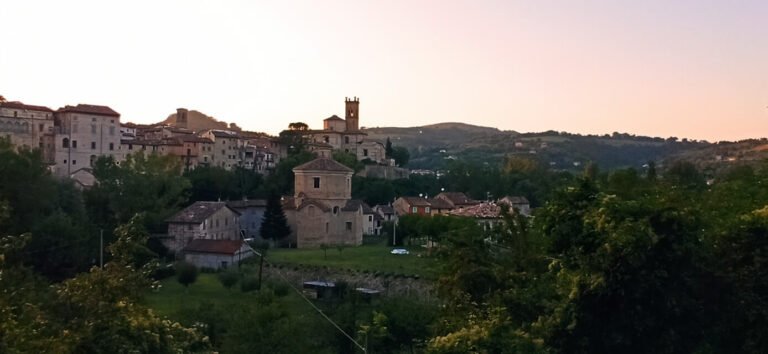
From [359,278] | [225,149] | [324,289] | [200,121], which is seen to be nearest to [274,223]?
[359,278]

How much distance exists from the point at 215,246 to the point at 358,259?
738cm

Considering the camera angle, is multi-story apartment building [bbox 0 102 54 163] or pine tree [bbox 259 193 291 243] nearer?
pine tree [bbox 259 193 291 243]

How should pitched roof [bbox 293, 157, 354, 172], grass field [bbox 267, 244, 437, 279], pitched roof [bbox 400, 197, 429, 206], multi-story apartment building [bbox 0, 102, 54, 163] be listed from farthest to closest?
1. multi-story apartment building [bbox 0, 102, 54, 163]
2. pitched roof [bbox 400, 197, 429, 206]
3. pitched roof [bbox 293, 157, 354, 172]
4. grass field [bbox 267, 244, 437, 279]

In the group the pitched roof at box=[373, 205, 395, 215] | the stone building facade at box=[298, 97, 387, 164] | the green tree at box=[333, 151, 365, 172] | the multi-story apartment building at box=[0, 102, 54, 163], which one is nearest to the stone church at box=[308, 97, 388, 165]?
the stone building facade at box=[298, 97, 387, 164]

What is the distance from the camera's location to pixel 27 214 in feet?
108

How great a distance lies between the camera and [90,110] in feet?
201

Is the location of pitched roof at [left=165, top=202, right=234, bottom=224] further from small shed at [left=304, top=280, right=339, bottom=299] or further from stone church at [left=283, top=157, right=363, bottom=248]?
small shed at [left=304, top=280, right=339, bottom=299]

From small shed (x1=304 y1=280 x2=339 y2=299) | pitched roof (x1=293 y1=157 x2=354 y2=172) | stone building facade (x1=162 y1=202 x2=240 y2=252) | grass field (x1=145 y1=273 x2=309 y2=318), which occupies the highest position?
pitched roof (x1=293 y1=157 x2=354 y2=172)

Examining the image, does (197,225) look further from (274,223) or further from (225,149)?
(225,149)

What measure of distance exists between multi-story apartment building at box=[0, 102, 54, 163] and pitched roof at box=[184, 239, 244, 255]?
27.5 meters

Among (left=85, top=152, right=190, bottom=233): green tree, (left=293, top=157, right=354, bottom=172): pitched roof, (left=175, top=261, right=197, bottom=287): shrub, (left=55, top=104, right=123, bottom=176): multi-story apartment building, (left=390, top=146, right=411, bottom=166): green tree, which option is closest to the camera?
(left=175, top=261, right=197, bottom=287): shrub

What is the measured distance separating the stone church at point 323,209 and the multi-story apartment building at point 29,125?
26.9 metres

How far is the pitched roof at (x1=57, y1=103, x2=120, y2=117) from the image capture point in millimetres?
60781

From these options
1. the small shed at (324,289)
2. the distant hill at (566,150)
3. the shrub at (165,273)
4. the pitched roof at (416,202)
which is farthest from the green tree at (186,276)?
the distant hill at (566,150)
